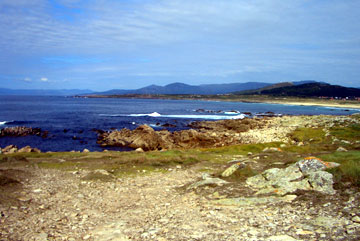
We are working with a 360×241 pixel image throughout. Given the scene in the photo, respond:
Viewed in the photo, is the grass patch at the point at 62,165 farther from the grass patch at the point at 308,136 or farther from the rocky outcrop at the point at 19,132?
the rocky outcrop at the point at 19,132

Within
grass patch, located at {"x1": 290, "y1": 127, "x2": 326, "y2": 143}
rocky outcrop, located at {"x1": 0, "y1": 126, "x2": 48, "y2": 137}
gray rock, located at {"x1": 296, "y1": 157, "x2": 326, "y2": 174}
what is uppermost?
gray rock, located at {"x1": 296, "y1": 157, "x2": 326, "y2": 174}

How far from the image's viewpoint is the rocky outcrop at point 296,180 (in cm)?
1123

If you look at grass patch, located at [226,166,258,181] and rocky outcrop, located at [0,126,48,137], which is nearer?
grass patch, located at [226,166,258,181]

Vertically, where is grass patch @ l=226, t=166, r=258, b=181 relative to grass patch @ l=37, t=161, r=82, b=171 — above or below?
above

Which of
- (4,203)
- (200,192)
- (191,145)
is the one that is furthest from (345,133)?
(4,203)

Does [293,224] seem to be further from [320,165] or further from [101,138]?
[101,138]

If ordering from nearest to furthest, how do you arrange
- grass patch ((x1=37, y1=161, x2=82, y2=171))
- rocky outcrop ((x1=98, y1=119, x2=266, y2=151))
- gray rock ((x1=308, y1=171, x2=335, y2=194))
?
Answer: 1. gray rock ((x1=308, y1=171, x2=335, y2=194))
2. grass patch ((x1=37, y1=161, x2=82, y2=171))
3. rocky outcrop ((x1=98, y1=119, x2=266, y2=151))

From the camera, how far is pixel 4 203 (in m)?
10.6

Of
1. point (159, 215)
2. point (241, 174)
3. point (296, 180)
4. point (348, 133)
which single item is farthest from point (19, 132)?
point (348, 133)

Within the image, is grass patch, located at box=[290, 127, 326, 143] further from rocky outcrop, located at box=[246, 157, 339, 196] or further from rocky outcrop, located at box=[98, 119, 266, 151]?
rocky outcrop, located at box=[246, 157, 339, 196]

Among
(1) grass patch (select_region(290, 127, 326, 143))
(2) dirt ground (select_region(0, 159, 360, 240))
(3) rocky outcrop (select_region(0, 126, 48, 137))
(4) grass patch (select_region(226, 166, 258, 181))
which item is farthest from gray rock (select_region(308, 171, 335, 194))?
(3) rocky outcrop (select_region(0, 126, 48, 137))

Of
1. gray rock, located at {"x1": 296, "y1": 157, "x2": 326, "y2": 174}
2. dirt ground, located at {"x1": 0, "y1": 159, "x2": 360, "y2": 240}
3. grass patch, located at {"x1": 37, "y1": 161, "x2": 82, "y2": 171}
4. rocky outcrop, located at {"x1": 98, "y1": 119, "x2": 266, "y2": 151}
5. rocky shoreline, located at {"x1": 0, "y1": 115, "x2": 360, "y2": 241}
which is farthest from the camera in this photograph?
rocky outcrop, located at {"x1": 98, "y1": 119, "x2": 266, "y2": 151}

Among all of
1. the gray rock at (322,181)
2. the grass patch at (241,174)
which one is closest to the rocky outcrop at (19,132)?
the grass patch at (241,174)

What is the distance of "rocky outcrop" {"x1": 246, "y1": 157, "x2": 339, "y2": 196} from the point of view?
1123cm
